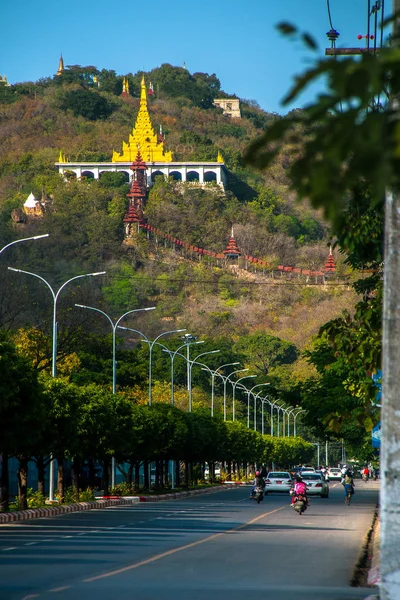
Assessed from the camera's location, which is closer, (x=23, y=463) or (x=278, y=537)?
(x=278, y=537)

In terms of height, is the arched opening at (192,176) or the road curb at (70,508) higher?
the arched opening at (192,176)

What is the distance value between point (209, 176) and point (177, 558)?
569 ft

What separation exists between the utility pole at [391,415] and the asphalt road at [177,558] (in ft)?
22.4

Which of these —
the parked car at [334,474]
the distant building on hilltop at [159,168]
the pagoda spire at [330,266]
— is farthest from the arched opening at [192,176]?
the parked car at [334,474]

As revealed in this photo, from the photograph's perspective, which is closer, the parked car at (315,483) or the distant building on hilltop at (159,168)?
the parked car at (315,483)

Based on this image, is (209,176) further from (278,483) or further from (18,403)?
(18,403)

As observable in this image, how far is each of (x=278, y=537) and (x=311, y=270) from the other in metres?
157

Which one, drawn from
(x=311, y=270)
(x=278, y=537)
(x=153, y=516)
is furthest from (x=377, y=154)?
(x=311, y=270)

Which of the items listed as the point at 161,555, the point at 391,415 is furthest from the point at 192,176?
the point at 391,415

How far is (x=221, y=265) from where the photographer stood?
175 m

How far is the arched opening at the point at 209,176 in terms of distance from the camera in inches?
7500

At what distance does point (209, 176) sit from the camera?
191 m

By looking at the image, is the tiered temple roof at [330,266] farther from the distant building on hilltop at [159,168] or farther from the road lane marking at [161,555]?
the road lane marking at [161,555]

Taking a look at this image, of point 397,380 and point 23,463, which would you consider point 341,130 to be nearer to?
point 397,380
